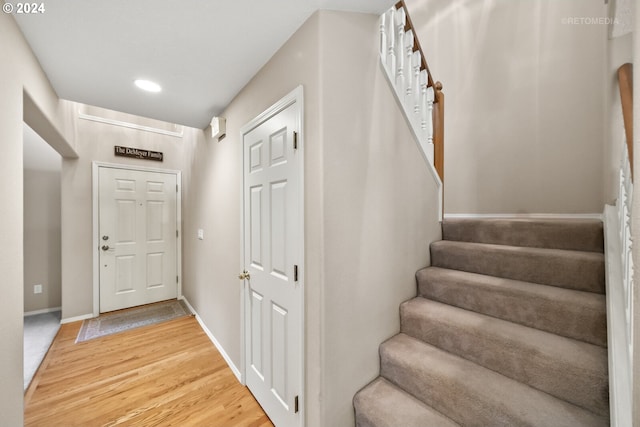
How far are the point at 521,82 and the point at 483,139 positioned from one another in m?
0.60

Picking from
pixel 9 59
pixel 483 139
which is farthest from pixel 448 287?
pixel 9 59

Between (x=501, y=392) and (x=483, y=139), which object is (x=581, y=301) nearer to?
(x=501, y=392)

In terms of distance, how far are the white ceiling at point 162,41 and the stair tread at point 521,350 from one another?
1806 mm

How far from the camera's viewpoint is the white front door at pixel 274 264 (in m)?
1.41

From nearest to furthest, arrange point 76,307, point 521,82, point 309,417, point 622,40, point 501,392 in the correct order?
1. point 501,392
2. point 309,417
3. point 622,40
4. point 521,82
5. point 76,307

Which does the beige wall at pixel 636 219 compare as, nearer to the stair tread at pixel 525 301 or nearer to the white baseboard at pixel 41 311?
the stair tread at pixel 525 301

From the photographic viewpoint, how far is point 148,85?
1.96m

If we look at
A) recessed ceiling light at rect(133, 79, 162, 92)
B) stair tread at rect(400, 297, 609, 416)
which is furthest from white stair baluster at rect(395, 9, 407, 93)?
recessed ceiling light at rect(133, 79, 162, 92)

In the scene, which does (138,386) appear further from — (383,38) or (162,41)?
(383,38)

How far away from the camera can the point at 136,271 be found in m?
3.52

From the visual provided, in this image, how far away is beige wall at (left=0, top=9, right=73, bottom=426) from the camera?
1.17 metres

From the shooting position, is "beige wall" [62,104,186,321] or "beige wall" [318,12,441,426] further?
"beige wall" [62,104,186,321]

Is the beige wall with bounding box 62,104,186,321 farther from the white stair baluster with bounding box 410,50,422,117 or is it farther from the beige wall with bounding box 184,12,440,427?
the white stair baluster with bounding box 410,50,422,117

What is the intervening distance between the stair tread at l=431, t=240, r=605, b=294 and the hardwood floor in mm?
1760
